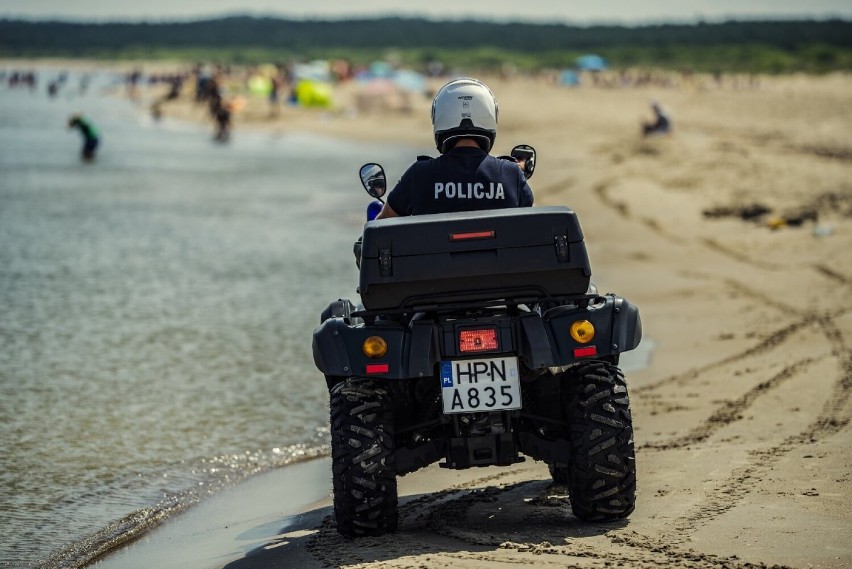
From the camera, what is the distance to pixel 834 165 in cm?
2289

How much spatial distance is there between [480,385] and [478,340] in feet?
0.60

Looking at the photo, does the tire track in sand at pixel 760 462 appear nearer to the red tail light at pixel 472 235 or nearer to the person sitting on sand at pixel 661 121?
the red tail light at pixel 472 235

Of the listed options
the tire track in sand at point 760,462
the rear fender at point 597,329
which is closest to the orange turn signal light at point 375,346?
the rear fender at point 597,329

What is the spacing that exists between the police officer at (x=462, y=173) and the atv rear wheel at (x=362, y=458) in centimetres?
89

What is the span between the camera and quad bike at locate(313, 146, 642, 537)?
5289 millimetres

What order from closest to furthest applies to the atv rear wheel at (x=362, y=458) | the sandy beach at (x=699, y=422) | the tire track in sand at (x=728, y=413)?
the sandy beach at (x=699, y=422), the atv rear wheel at (x=362, y=458), the tire track in sand at (x=728, y=413)

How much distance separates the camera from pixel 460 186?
5742 mm

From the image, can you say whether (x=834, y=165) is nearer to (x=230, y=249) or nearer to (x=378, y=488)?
(x=230, y=249)

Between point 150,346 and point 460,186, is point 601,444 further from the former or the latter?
point 150,346

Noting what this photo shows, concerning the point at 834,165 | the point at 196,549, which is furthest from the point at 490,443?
the point at 834,165

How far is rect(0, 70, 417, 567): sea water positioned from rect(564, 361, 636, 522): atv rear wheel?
2.33 m

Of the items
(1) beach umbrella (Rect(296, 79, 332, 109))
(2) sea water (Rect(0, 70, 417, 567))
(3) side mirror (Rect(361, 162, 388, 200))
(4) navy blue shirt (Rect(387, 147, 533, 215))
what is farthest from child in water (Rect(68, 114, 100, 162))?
(4) navy blue shirt (Rect(387, 147, 533, 215))

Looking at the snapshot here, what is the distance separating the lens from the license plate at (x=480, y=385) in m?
5.26

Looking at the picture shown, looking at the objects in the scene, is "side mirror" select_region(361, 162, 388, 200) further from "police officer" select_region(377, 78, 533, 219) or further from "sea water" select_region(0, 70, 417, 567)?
"sea water" select_region(0, 70, 417, 567)
